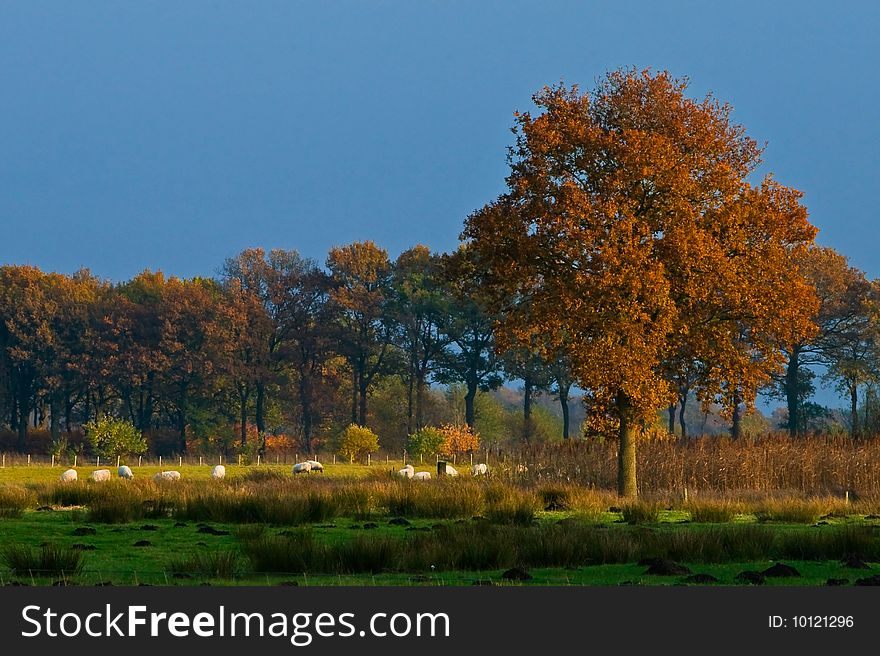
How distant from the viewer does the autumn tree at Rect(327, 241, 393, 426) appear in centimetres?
9112

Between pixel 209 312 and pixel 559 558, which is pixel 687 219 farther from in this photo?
pixel 209 312

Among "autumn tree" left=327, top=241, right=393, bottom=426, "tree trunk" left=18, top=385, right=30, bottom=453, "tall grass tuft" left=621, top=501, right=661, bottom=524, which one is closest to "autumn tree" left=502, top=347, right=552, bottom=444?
"autumn tree" left=327, top=241, right=393, bottom=426

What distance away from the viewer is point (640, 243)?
33250mm

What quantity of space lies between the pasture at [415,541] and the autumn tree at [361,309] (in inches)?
2499

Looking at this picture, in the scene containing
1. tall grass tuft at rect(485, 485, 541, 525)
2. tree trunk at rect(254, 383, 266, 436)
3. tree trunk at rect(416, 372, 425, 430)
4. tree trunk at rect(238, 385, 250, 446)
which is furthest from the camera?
tree trunk at rect(416, 372, 425, 430)

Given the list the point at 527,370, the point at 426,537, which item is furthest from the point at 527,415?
the point at 426,537

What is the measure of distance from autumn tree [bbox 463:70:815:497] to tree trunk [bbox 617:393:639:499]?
0.15ft

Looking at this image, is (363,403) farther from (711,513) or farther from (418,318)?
(711,513)

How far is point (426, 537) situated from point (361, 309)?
7387 centimetres

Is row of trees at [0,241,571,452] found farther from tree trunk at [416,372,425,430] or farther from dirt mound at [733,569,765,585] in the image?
dirt mound at [733,569,765,585]

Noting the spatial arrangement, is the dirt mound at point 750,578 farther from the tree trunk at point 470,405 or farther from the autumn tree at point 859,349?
the tree trunk at point 470,405

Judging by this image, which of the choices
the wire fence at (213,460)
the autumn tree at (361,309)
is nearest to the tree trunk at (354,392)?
the autumn tree at (361,309)

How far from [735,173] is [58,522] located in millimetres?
19848

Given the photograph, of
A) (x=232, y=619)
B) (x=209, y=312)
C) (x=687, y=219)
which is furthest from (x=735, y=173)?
(x=209, y=312)
